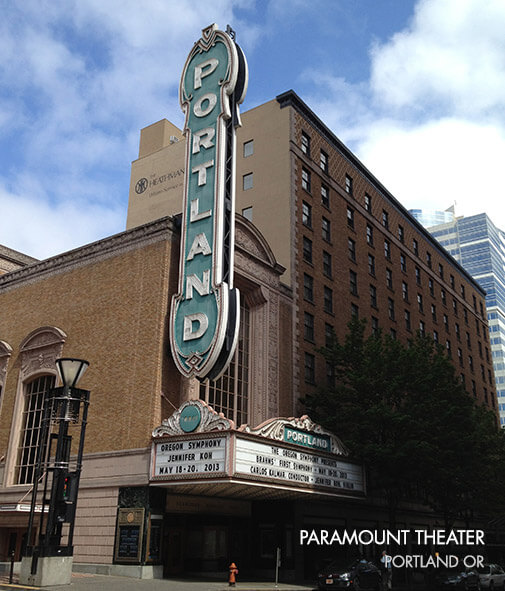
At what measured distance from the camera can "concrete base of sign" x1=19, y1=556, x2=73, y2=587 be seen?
64.3 ft

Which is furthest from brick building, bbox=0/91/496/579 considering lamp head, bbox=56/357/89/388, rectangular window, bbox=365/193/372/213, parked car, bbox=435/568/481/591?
parked car, bbox=435/568/481/591

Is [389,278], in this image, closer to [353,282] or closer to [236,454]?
[353,282]

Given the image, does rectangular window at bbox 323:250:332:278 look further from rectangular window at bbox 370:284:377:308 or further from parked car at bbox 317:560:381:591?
parked car at bbox 317:560:381:591

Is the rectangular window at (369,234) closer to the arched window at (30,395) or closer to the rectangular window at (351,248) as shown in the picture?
the rectangular window at (351,248)

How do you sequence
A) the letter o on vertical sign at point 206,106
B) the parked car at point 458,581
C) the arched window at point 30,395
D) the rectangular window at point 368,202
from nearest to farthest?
the letter o on vertical sign at point 206,106, the parked car at point 458,581, the arched window at point 30,395, the rectangular window at point 368,202

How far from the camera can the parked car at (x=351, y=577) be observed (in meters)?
25.0

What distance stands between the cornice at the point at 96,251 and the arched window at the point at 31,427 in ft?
20.9

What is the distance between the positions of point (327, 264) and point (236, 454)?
2207cm

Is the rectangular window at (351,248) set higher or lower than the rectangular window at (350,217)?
lower

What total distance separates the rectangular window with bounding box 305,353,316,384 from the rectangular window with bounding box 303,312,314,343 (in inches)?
42.1

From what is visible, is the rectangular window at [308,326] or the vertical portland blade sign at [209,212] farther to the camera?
the rectangular window at [308,326]

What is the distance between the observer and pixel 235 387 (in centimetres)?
3191

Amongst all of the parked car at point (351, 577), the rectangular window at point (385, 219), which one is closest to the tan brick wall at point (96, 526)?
the parked car at point (351, 577)

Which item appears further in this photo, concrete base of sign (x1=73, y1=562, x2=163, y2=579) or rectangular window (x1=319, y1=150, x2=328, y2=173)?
rectangular window (x1=319, y1=150, x2=328, y2=173)
